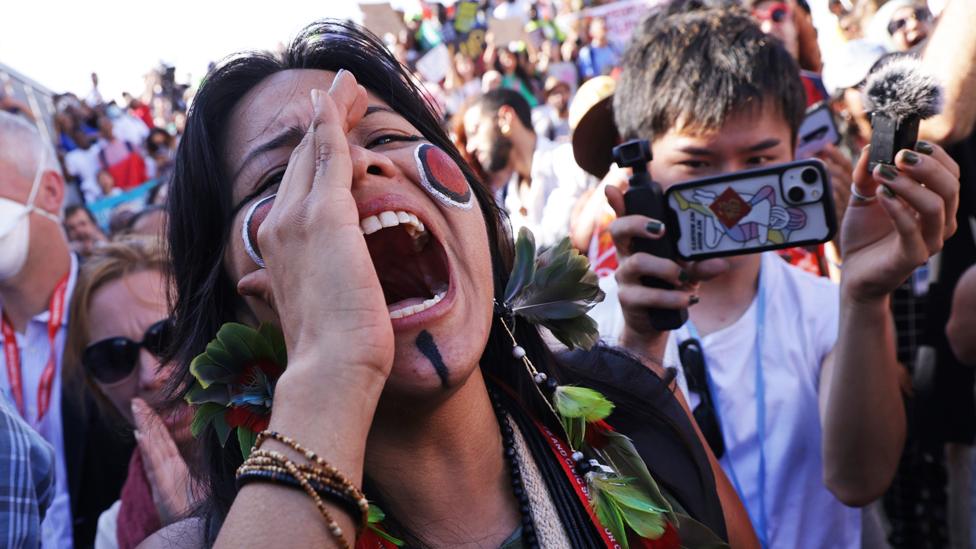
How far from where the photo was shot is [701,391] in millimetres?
2432

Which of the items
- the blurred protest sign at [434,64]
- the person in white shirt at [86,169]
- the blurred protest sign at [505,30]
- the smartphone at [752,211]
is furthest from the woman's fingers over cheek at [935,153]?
the person in white shirt at [86,169]

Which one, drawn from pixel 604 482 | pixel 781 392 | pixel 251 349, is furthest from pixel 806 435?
pixel 251 349

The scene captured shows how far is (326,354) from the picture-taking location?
50.5 inches

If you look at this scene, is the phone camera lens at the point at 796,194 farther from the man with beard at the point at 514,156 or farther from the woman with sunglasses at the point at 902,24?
the man with beard at the point at 514,156

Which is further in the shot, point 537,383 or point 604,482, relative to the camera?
point 537,383

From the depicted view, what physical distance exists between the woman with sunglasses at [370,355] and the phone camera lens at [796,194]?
0.51 m

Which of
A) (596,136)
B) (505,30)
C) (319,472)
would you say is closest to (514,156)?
(596,136)

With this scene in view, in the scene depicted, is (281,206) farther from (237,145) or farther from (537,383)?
(537,383)

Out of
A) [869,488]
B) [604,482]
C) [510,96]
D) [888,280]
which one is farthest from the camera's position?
[510,96]

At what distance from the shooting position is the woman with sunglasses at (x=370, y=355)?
1.28 m

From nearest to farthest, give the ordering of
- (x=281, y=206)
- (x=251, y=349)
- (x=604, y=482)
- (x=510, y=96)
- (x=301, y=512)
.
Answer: (x=301, y=512) → (x=281, y=206) → (x=251, y=349) → (x=604, y=482) → (x=510, y=96)

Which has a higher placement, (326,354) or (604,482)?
(326,354)

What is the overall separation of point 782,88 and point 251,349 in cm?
176

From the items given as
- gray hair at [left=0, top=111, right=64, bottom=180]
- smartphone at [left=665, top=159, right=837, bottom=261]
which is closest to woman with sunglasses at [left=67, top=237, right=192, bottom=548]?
gray hair at [left=0, top=111, right=64, bottom=180]
